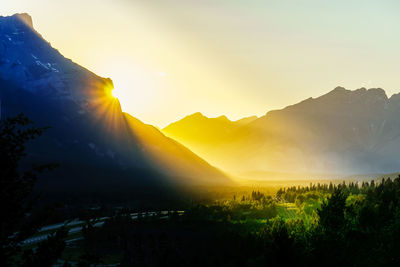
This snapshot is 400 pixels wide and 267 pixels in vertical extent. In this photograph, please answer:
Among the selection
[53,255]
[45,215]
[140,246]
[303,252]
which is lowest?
[140,246]

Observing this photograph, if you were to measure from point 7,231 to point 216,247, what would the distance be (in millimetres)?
114516

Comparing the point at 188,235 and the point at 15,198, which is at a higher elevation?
the point at 15,198

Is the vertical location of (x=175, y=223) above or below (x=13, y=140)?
→ below

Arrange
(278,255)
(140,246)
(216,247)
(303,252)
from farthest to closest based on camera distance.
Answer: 1. (140,246)
2. (216,247)
3. (303,252)
4. (278,255)

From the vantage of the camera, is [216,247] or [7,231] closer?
[7,231]

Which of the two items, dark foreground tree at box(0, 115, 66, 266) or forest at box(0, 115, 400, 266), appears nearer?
dark foreground tree at box(0, 115, 66, 266)

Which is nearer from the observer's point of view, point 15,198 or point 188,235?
point 15,198

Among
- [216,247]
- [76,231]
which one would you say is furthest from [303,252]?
[76,231]

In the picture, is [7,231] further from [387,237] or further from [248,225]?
[248,225]

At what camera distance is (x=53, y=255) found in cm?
1677

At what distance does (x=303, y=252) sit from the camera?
80875 mm

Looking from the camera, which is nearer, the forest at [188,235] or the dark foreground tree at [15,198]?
the dark foreground tree at [15,198]

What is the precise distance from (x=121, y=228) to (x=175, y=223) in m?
24.3

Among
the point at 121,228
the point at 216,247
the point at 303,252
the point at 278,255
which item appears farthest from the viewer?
the point at 121,228
